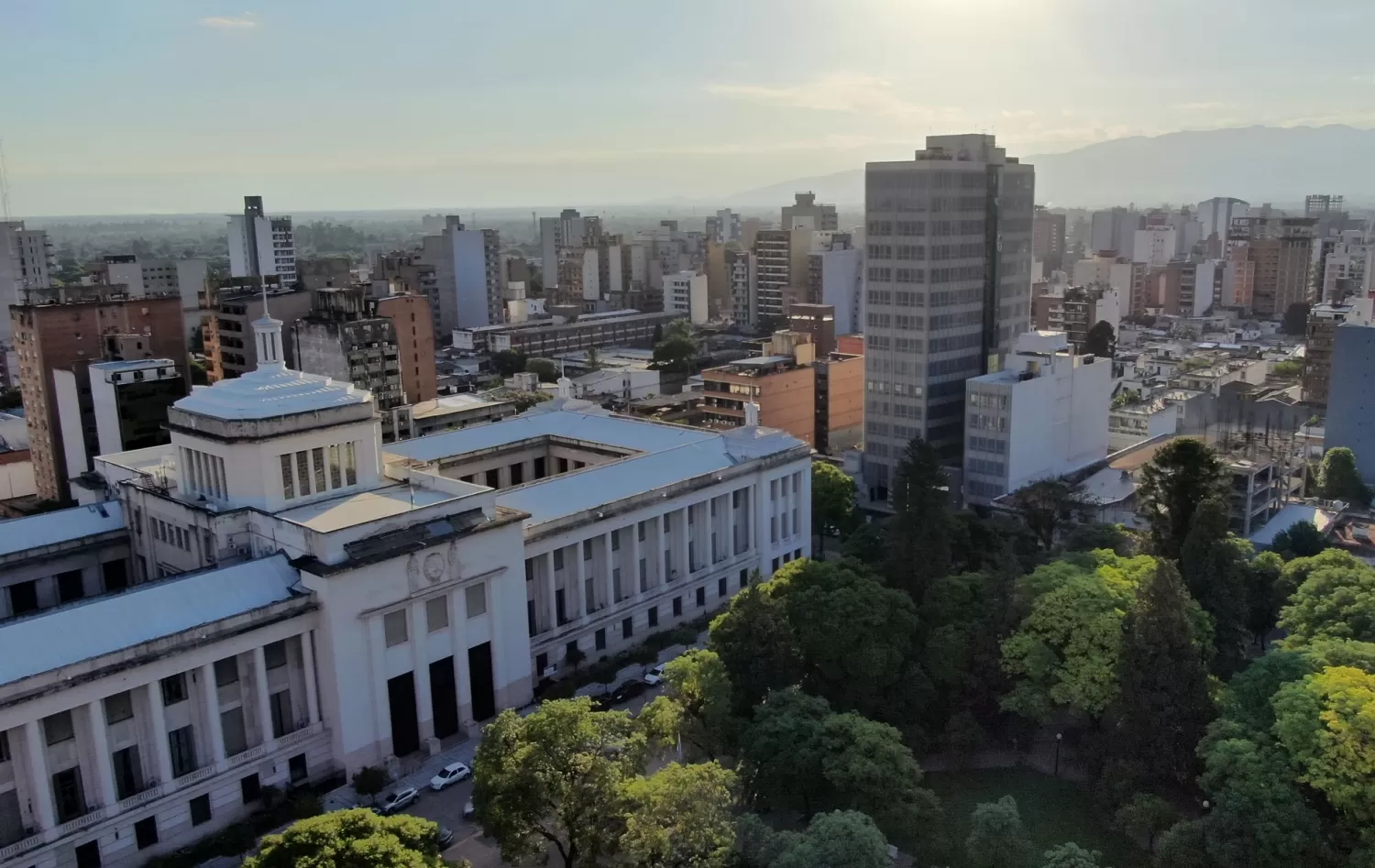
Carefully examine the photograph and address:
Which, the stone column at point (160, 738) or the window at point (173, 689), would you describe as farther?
the window at point (173, 689)

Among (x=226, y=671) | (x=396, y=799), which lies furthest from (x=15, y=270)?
(x=396, y=799)

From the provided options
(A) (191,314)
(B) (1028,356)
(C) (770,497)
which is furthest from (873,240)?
(A) (191,314)

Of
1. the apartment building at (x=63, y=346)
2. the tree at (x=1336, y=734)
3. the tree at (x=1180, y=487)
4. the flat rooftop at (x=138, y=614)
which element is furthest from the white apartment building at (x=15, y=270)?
the tree at (x=1336, y=734)

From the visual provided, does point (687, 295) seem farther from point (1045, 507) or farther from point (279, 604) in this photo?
point (279, 604)

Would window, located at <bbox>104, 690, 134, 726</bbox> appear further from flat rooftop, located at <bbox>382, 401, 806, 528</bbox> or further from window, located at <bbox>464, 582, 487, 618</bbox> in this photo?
flat rooftop, located at <bbox>382, 401, 806, 528</bbox>

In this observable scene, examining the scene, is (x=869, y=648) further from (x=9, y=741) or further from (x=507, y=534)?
(x=9, y=741)

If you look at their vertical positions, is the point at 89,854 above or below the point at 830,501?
below

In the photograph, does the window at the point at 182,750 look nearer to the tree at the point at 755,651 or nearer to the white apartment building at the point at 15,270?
the tree at the point at 755,651
